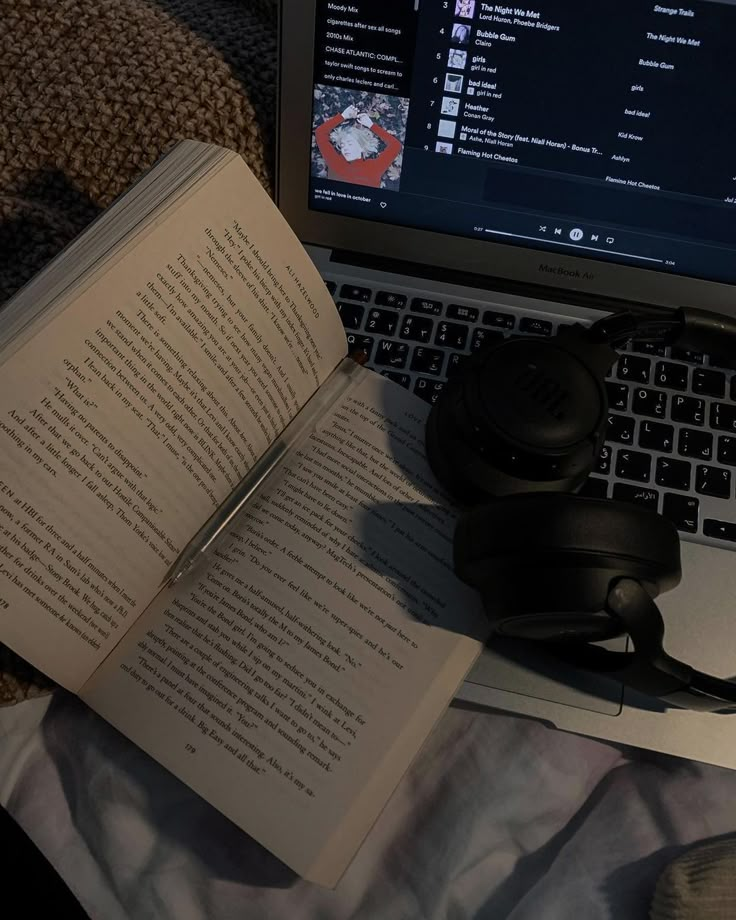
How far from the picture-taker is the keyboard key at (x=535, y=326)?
55 centimetres

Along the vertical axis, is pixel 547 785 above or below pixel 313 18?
below

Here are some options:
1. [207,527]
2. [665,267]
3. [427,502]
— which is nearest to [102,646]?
[207,527]

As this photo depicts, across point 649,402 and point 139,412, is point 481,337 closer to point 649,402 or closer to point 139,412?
point 649,402

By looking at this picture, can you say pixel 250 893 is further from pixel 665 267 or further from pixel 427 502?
pixel 665 267

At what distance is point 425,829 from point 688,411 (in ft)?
1.00

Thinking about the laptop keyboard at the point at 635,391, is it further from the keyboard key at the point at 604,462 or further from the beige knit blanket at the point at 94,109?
the beige knit blanket at the point at 94,109

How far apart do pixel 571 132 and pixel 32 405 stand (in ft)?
1.15

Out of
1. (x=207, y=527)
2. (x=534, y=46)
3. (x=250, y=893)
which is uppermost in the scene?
(x=534, y=46)

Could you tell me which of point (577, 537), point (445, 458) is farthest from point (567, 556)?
point (445, 458)

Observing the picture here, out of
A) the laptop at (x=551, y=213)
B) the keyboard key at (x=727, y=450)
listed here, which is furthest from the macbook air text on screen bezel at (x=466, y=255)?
the keyboard key at (x=727, y=450)

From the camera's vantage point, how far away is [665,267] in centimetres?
54

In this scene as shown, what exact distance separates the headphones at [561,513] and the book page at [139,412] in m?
0.12

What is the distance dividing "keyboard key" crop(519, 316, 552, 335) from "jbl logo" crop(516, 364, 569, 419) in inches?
4.5

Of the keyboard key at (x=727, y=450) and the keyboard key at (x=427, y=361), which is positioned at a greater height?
the keyboard key at (x=427, y=361)
